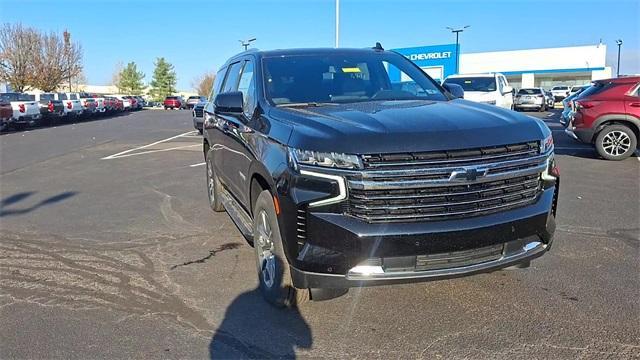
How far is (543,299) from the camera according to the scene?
3.76 metres

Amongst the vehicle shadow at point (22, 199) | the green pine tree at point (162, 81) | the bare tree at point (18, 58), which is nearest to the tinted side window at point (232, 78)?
the vehicle shadow at point (22, 199)

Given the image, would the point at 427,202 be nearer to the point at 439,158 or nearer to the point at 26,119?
the point at 439,158

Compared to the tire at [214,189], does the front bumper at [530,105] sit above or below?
above

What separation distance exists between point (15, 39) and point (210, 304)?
54.8 meters

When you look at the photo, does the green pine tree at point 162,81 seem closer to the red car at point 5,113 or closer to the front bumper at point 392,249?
the red car at point 5,113

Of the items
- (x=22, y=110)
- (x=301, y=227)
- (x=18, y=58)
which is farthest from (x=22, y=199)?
(x=18, y=58)

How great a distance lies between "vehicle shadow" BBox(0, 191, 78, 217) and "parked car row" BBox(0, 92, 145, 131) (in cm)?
1660

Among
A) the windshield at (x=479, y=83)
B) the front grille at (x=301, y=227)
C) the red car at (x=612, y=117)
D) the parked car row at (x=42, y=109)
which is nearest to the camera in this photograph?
the front grille at (x=301, y=227)

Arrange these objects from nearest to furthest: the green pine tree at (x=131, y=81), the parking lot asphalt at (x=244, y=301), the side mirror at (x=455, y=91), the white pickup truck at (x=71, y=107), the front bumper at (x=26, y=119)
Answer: the parking lot asphalt at (x=244, y=301) < the side mirror at (x=455, y=91) < the front bumper at (x=26, y=119) < the white pickup truck at (x=71, y=107) < the green pine tree at (x=131, y=81)

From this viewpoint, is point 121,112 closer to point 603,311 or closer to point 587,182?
point 587,182

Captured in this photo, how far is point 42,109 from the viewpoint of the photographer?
25.8 metres

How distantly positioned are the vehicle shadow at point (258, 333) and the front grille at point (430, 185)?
0.93 m

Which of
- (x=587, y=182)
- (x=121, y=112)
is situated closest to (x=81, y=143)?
(x=587, y=182)

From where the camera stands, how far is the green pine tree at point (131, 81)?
87188 millimetres
